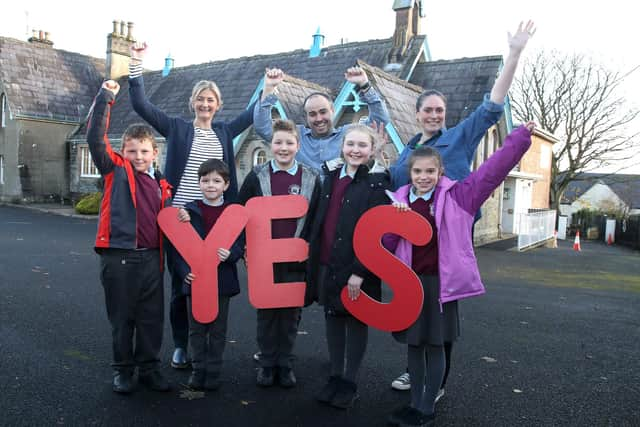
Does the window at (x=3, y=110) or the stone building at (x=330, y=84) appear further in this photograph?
the window at (x=3, y=110)

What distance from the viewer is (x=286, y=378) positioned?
13.1 feet

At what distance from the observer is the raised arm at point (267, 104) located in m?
4.36

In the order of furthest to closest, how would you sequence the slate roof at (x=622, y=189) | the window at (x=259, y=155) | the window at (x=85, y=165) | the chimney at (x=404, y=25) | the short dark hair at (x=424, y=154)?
the slate roof at (x=622, y=189) < the window at (x=85, y=165) < the chimney at (x=404, y=25) < the window at (x=259, y=155) < the short dark hair at (x=424, y=154)

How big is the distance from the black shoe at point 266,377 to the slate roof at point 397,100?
373 inches

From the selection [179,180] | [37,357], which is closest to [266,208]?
[179,180]

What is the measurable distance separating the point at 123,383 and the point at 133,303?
57 centimetres

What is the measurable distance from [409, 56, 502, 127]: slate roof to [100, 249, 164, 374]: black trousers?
13.8 metres

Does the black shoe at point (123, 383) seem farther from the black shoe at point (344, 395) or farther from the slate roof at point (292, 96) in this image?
the slate roof at point (292, 96)

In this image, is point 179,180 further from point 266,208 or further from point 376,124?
point 376,124

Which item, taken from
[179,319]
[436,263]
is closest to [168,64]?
[179,319]

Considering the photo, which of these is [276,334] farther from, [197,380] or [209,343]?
[197,380]

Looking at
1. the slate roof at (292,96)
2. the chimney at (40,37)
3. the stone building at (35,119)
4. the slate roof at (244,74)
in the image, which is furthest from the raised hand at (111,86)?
the chimney at (40,37)

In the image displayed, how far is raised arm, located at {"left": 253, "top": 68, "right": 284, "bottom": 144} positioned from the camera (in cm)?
436

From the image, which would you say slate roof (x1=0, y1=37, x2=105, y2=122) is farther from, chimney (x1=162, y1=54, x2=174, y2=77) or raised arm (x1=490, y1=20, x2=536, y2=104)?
raised arm (x1=490, y1=20, x2=536, y2=104)
